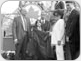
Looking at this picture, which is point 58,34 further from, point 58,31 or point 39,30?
point 39,30

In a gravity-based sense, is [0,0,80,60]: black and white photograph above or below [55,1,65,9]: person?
below

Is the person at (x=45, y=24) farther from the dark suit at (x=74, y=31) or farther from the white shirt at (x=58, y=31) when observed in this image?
the dark suit at (x=74, y=31)

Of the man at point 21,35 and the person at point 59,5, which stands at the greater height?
the person at point 59,5

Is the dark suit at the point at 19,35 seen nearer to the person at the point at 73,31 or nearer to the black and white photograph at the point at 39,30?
the black and white photograph at the point at 39,30

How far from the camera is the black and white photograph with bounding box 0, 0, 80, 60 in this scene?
3986 millimetres

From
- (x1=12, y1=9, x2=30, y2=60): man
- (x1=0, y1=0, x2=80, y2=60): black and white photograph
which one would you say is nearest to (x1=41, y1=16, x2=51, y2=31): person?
(x1=0, y1=0, x2=80, y2=60): black and white photograph

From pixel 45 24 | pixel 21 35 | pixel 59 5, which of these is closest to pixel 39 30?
pixel 45 24

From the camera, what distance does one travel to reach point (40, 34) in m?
4.00

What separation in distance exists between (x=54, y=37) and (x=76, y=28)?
0.32 meters

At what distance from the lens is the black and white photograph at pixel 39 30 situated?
157 inches

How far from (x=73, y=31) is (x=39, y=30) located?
46 centimetres

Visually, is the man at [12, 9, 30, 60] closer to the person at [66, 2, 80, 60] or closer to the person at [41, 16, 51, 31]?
→ the person at [41, 16, 51, 31]

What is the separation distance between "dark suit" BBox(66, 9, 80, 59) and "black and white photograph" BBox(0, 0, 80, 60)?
0.01 meters

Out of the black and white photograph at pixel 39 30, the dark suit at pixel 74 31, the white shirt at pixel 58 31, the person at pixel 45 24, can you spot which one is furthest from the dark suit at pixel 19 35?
the dark suit at pixel 74 31
